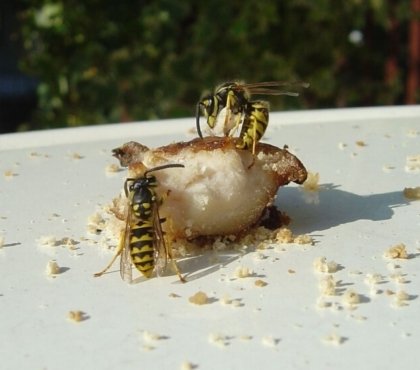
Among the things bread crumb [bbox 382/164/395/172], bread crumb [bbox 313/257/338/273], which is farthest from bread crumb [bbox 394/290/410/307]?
bread crumb [bbox 382/164/395/172]

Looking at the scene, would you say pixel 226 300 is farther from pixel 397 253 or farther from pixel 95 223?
pixel 95 223

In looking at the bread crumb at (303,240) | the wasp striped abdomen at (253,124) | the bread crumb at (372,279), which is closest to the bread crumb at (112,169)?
the wasp striped abdomen at (253,124)

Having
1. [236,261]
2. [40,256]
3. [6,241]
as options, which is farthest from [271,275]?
[6,241]

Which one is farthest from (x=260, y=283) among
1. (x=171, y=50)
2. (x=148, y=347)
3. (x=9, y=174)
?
(x=171, y=50)

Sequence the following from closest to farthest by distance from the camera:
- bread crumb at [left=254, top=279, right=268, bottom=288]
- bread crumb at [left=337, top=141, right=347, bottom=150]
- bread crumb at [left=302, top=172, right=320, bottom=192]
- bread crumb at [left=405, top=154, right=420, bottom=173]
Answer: bread crumb at [left=254, top=279, right=268, bottom=288] < bread crumb at [left=302, top=172, right=320, bottom=192] < bread crumb at [left=405, top=154, right=420, bottom=173] < bread crumb at [left=337, top=141, right=347, bottom=150]

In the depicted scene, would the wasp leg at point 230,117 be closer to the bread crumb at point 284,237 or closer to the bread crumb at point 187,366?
the bread crumb at point 284,237

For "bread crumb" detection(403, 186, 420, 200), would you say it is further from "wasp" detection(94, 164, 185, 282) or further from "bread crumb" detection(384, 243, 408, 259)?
"wasp" detection(94, 164, 185, 282)

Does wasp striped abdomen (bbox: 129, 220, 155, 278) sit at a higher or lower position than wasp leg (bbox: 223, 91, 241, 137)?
lower

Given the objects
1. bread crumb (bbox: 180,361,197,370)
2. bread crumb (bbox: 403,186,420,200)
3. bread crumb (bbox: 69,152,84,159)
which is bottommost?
bread crumb (bbox: 180,361,197,370)
